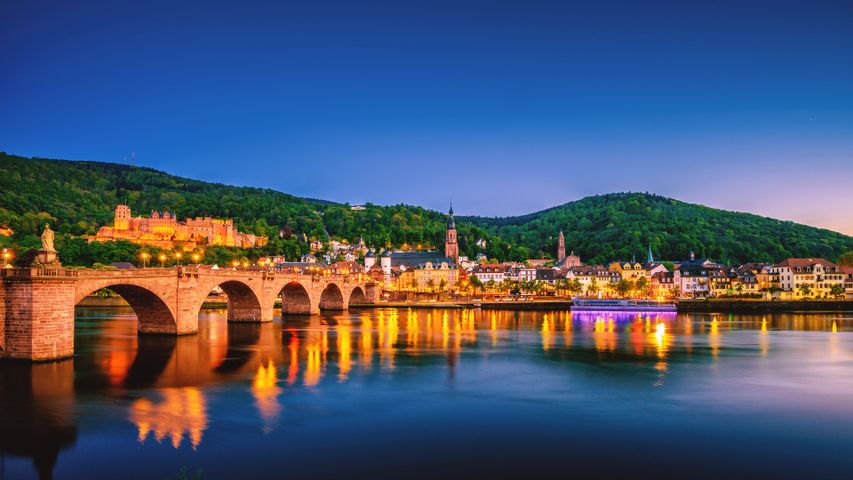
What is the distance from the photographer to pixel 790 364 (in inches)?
1334

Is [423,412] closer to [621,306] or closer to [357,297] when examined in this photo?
[621,306]

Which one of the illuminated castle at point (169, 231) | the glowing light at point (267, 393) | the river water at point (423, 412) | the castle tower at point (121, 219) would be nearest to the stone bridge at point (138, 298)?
the river water at point (423, 412)

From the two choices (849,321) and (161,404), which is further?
(849,321)

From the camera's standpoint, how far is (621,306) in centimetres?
9306

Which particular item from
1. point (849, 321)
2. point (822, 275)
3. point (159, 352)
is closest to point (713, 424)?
point (159, 352)

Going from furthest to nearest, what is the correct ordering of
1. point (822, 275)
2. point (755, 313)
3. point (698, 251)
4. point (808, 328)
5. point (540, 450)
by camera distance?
point (698, 251)
point (822, 275)
point (755, 313)
point (808, 328)
point (540, 450)

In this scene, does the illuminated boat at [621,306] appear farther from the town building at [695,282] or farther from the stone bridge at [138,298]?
the stone bridge at [138,298]

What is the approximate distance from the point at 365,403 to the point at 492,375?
27.5 ft

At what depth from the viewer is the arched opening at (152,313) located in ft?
126

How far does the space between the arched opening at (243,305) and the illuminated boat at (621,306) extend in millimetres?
48046

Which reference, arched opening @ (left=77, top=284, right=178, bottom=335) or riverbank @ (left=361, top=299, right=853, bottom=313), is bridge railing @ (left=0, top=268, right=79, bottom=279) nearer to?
arched opening @ (left=77, top=284, right=178, bottom=335)

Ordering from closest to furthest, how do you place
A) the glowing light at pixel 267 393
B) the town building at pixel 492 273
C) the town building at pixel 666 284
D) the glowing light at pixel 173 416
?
1. the glowing light at pixel 173 416
2. the glowing light at pixel 267 393
3. the town building at pixel 666 284
4. the town building at pixel 492 273

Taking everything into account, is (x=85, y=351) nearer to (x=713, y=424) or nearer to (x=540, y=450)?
(x=540, y=450)

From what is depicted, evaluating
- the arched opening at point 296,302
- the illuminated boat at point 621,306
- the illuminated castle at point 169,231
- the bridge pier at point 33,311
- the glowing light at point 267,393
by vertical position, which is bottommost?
the illuminated boat at point 621,306
